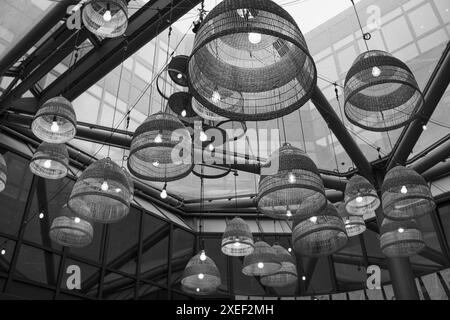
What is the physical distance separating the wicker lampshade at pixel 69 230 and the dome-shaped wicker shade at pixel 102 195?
1.83m

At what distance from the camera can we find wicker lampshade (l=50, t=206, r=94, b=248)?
7398 millimetres

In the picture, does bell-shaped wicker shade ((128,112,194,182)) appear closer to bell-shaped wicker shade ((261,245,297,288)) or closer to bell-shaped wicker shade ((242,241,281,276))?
bell-shaped wicker shade ((242,241,281,276))

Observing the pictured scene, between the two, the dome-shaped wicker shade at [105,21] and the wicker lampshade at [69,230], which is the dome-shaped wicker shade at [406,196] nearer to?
the dome-shaped wicker shade at [105,21]

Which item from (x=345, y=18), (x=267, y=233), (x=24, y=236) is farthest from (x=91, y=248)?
(x=345, y=18)

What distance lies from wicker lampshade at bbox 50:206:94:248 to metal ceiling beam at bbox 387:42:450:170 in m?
6.03

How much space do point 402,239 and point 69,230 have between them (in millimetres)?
5688

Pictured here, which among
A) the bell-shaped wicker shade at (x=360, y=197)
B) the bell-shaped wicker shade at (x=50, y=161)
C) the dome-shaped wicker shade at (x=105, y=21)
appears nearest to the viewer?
the dome-shaped wicker shade at (x=105, y=21)

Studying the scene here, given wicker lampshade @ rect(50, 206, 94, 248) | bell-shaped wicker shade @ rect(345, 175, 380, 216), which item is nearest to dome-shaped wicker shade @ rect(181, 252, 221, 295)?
wicker lampshade @ rect(50, 206, 94, 248)

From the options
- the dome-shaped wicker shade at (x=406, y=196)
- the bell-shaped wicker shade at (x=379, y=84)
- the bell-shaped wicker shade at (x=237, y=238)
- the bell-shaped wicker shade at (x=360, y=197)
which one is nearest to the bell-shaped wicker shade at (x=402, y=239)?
the bell-shaped wicker shade at (x=360, y=197)

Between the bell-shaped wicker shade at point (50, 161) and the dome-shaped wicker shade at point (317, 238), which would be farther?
the dome-shaped wicker shade at point (317, 238)

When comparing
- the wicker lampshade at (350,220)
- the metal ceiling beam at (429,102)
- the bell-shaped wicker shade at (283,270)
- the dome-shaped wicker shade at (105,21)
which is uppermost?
the metal ceiling beam at (429,102)

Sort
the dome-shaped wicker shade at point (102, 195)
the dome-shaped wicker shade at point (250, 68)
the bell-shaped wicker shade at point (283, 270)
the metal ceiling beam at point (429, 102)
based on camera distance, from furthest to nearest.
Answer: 1. the metal ceiling beam at point (429, 102)
2. the bell-shaped wicker shade at point (283, 270)
3. the dome-shaped wicker shade at point (102, 195)
4. the dome-shaped wicker shade at point (250, 68)

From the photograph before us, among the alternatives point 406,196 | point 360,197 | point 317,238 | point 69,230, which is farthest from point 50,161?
point 406,196

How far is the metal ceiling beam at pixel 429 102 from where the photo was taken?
8969 mm
